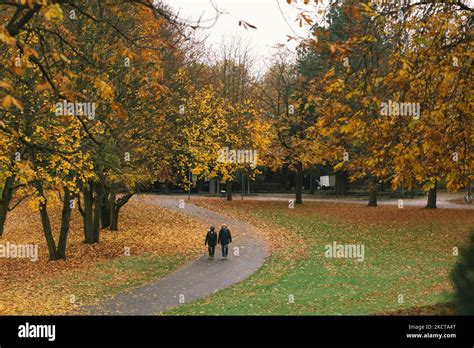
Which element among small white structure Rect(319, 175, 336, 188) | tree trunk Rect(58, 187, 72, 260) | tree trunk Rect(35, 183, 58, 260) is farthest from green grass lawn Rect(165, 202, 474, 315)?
small white structure Rect(319, 175, 336, 188)

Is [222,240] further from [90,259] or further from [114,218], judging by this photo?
[114,218]

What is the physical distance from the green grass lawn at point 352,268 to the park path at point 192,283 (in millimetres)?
689

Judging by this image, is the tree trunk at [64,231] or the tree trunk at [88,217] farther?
the tree trunk at [88,217]

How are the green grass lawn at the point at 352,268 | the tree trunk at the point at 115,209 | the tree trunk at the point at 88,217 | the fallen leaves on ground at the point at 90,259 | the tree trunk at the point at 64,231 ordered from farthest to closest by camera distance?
the tree trunk at the point at 115,209, the tree trunk at the point at 88,217, the tree trunk at the point at 64,231, the fallen leaves on ground at the point at 90,259, the green grass lawn at the point at 352,268

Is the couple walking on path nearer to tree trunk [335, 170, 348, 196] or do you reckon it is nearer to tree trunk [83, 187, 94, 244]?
tree trunk [83, 187, 94, 244]

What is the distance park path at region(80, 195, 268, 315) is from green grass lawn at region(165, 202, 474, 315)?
0.69 meters

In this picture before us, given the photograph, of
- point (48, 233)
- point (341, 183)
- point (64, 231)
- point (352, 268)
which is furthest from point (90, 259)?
point (341, 183)

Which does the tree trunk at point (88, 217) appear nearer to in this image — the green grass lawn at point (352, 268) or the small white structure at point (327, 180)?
the green grass lawn at point (352, 268)

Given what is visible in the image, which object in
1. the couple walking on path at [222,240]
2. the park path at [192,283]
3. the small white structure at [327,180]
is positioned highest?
the small white structure at [327,180]

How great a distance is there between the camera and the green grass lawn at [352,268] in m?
14.3

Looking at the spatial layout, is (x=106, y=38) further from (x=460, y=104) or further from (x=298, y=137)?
(x=298, y=137)

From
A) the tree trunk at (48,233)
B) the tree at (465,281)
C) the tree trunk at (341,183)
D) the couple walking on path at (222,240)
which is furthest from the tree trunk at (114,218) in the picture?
the tree trunk at (341,183)
